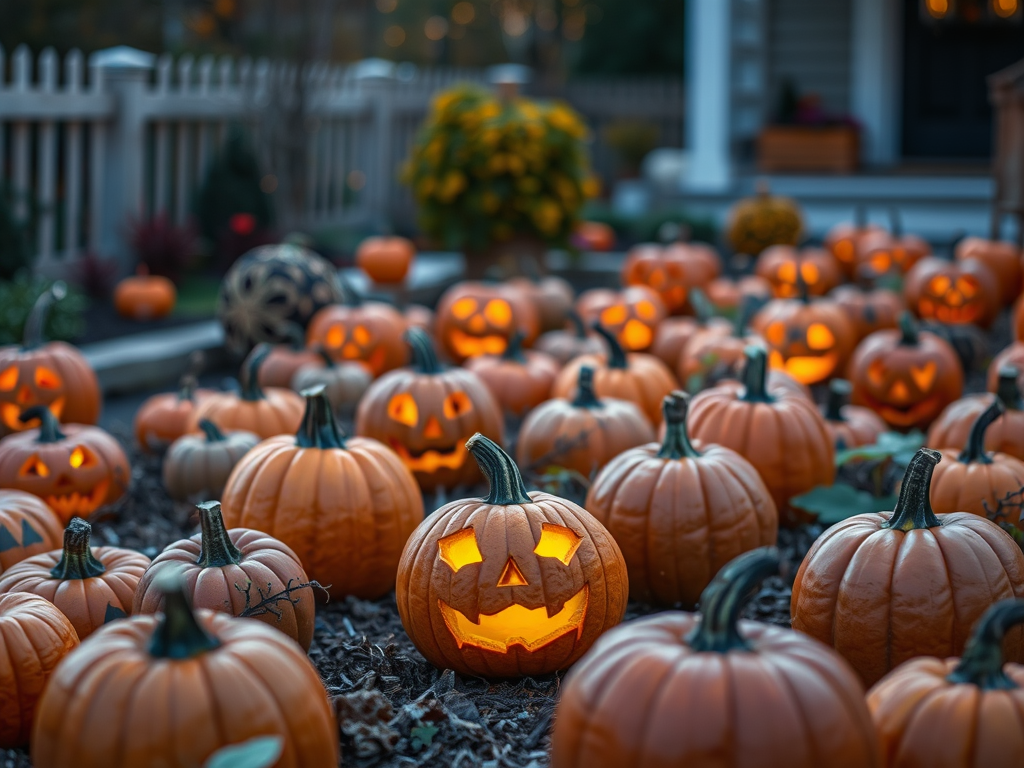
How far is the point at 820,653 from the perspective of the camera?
2041mm

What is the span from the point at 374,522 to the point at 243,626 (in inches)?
55.4

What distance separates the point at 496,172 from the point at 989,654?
7969 millimetres

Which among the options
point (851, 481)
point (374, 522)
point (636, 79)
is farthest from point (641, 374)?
point (636, 79)

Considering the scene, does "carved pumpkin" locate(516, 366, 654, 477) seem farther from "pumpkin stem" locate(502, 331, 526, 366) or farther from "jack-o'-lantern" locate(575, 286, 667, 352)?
"jack-o'-lantern" locate(575, 286, 667, 352)

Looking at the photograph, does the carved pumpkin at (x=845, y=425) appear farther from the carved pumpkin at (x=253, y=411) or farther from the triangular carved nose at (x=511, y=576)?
the carved pumpkin at (x=253, y=411)

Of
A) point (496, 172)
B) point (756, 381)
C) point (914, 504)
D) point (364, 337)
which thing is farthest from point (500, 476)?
point (496, 172)

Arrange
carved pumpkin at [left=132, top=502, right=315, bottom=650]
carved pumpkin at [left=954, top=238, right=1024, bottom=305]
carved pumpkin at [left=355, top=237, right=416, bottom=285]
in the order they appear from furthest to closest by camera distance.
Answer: carved pumpkin at [left=355, top=237, right=416, bottom=285] < carved pumpkin at [left=954, top=238, right=1024, bottom=305] < carved pumpkin at [left=132, top=502, right=315, bottom=650]

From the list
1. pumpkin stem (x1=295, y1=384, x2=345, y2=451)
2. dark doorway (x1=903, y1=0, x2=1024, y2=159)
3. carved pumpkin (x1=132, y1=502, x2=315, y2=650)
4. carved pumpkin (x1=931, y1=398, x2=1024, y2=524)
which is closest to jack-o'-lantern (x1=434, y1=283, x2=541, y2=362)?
pumpkin stem (x1=295, y1=384, x2=345, y2=451)

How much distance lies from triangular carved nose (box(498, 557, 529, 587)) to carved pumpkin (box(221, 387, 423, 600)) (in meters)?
0.81

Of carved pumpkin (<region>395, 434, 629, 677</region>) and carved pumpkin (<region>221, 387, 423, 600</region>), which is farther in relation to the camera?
Result: carved pumpkin (<region>221, 387, 423, 600</region>)

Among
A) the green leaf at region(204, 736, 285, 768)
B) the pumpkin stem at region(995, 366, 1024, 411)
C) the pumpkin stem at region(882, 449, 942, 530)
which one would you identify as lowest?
the green leaf at region(204, 736, 285, 768)

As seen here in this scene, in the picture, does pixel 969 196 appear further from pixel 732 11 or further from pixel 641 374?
pixel 641 374

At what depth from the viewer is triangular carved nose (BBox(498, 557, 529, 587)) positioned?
286 centimetres

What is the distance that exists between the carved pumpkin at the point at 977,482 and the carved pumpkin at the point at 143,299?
6.16 metres
